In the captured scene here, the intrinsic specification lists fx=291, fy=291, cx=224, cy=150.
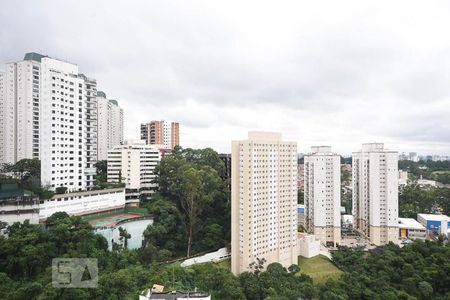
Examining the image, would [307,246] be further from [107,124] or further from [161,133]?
[107,124]

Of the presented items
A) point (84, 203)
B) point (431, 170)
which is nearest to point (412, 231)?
point (84, 203)

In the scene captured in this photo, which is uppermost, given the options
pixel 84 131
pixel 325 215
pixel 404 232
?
pixel 84 131

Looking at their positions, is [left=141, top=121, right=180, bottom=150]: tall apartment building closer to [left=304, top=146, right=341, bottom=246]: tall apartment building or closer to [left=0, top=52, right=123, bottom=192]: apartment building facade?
[left=0, top=52, right=123, bottom=192]: apartment building facade

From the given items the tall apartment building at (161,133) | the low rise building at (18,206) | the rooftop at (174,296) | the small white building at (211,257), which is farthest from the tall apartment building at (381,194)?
the tall apartment building at (161,133)

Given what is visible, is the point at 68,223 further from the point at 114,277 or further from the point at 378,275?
the point at 378,275

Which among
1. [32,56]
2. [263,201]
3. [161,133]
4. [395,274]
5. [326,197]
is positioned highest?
[32,56]

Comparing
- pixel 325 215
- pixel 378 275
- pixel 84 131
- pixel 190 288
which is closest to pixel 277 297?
pixel 190 288
